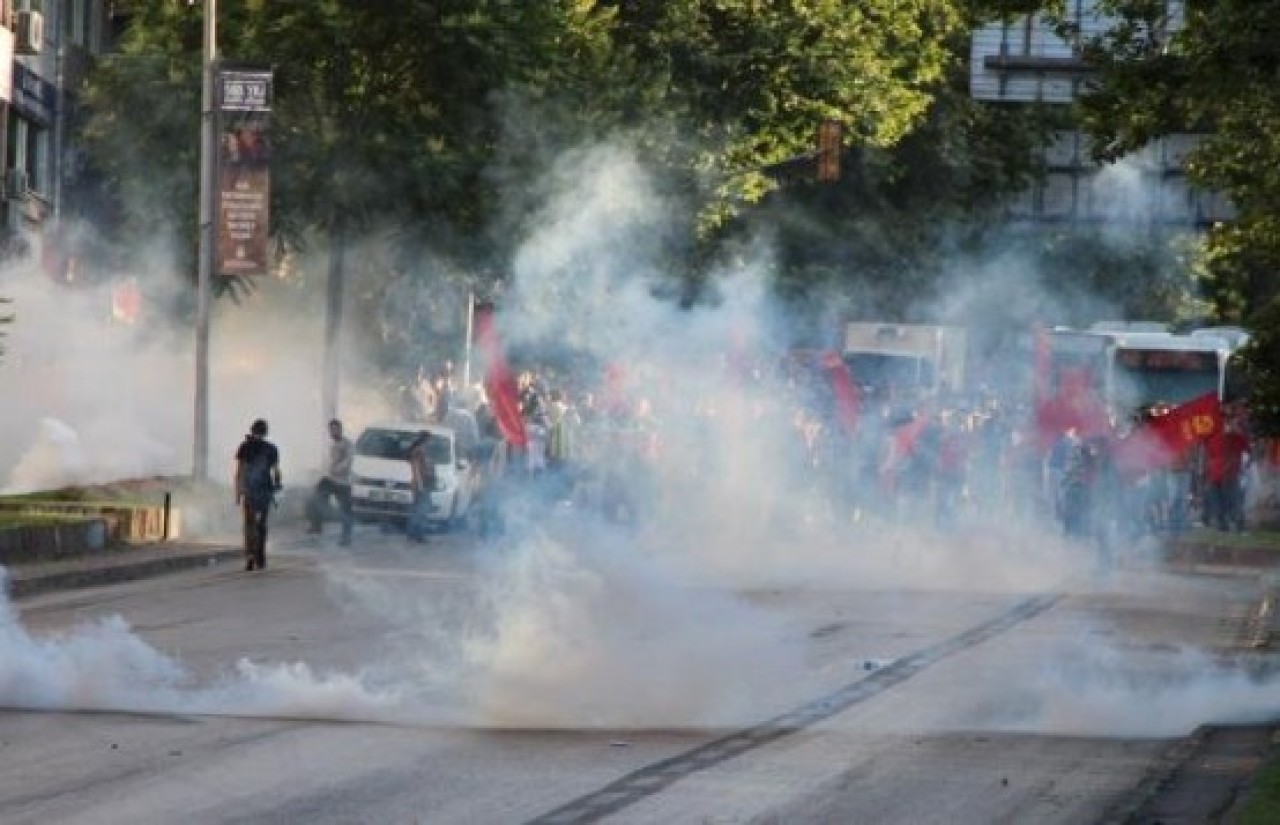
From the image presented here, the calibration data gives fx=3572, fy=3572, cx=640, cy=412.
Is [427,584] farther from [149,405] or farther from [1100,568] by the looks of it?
[149,405]

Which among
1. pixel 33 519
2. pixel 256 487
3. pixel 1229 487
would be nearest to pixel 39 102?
pixel 1229 487

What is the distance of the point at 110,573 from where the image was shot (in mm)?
34375

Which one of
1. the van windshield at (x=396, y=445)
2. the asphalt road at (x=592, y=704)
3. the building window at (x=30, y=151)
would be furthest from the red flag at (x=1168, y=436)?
the building window at (x=30, y=151)

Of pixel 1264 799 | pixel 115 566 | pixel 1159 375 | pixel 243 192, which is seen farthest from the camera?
pixel 1159 375

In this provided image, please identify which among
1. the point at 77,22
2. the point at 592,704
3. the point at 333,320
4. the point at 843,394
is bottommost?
the point at 592,704

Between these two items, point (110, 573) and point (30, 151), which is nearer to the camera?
point (110, 573)

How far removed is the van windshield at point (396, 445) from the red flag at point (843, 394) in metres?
5.76

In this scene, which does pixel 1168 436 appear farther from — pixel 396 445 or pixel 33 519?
pixel 396 445

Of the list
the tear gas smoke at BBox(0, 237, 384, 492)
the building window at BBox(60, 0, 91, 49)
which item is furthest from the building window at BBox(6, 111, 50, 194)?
the building window at BBox(60, 0, 91, 49)

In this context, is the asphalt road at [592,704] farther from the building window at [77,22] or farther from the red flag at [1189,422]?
the building window at [77,22]

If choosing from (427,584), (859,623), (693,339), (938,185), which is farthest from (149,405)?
(859,623)

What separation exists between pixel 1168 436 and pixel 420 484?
37.7ft

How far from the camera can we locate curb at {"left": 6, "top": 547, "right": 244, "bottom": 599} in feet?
104

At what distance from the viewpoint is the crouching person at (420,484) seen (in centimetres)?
4575
